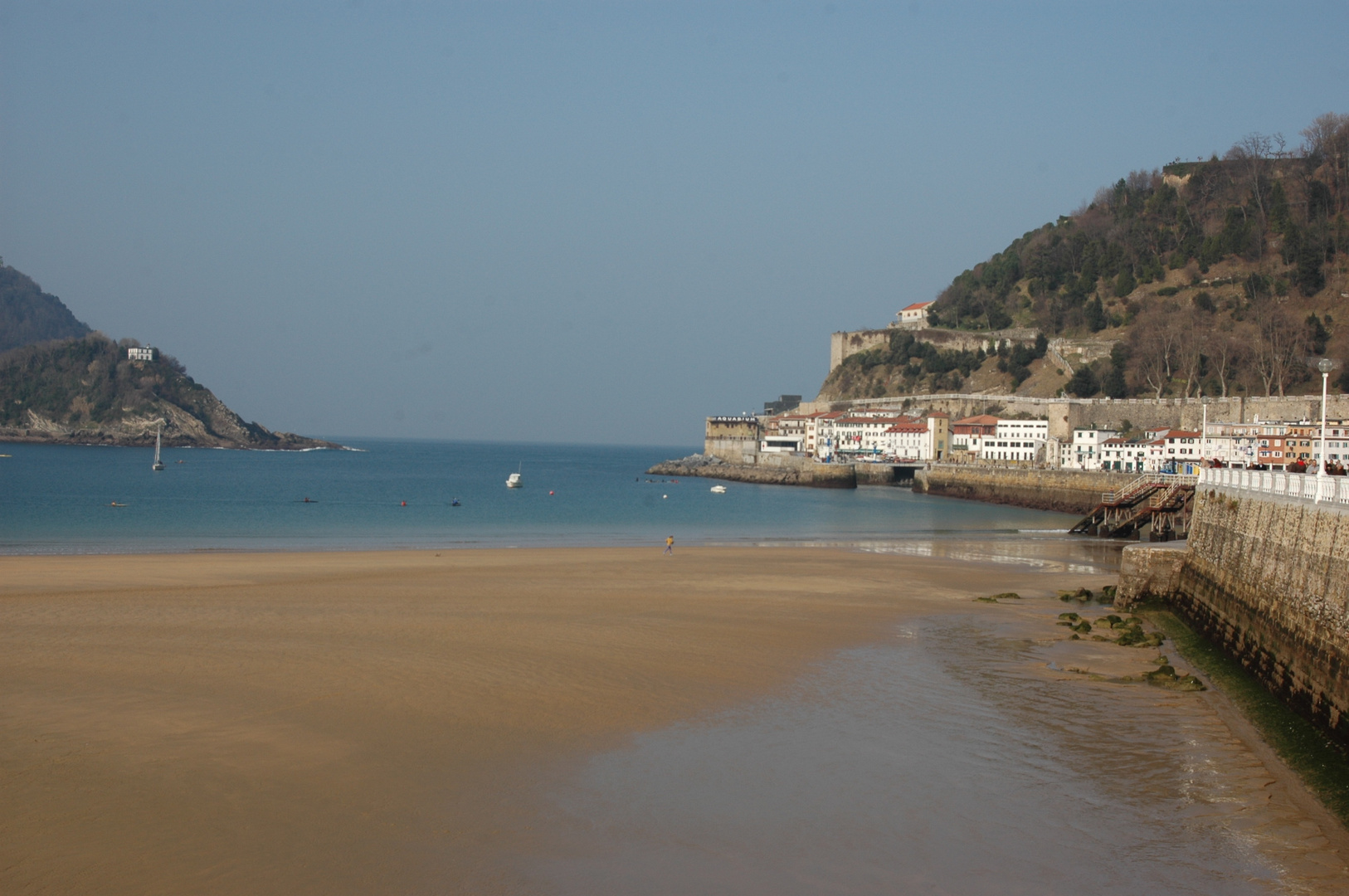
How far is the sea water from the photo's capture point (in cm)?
3328

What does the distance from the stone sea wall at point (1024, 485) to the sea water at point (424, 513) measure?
81.2 inches

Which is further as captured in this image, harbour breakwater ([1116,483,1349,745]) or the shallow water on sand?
harbour breakwater ([1116,483,1349,745])

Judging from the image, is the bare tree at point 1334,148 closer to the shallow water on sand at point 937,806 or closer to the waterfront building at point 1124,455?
the waterfront building at point 1124,455

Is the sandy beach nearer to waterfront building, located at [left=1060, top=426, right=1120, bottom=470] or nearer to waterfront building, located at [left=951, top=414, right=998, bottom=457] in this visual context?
waterfront building, located at [left=1060, top=426, right=1120, bottom=470]

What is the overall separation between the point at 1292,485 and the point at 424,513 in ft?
123

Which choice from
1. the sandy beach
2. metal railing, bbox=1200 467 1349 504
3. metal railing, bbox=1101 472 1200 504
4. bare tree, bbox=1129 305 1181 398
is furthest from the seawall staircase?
bare tree, bbox=1129 305 1181 398

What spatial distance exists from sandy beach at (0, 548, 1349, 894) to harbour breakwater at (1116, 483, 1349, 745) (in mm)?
4165

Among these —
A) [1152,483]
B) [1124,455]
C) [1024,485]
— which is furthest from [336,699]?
[1124,455]

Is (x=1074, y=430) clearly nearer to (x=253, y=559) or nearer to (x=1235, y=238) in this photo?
(x=1235, y=238)

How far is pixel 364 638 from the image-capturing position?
14492 mm

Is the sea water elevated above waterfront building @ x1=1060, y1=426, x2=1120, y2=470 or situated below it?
below

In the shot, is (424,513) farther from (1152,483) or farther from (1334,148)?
(1334,148)

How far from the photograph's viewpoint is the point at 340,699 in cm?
1109

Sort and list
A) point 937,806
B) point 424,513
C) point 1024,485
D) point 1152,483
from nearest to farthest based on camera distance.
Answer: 1. point 937,806
2. point 1152,483
3. point 424,513
4. point 1024,485
